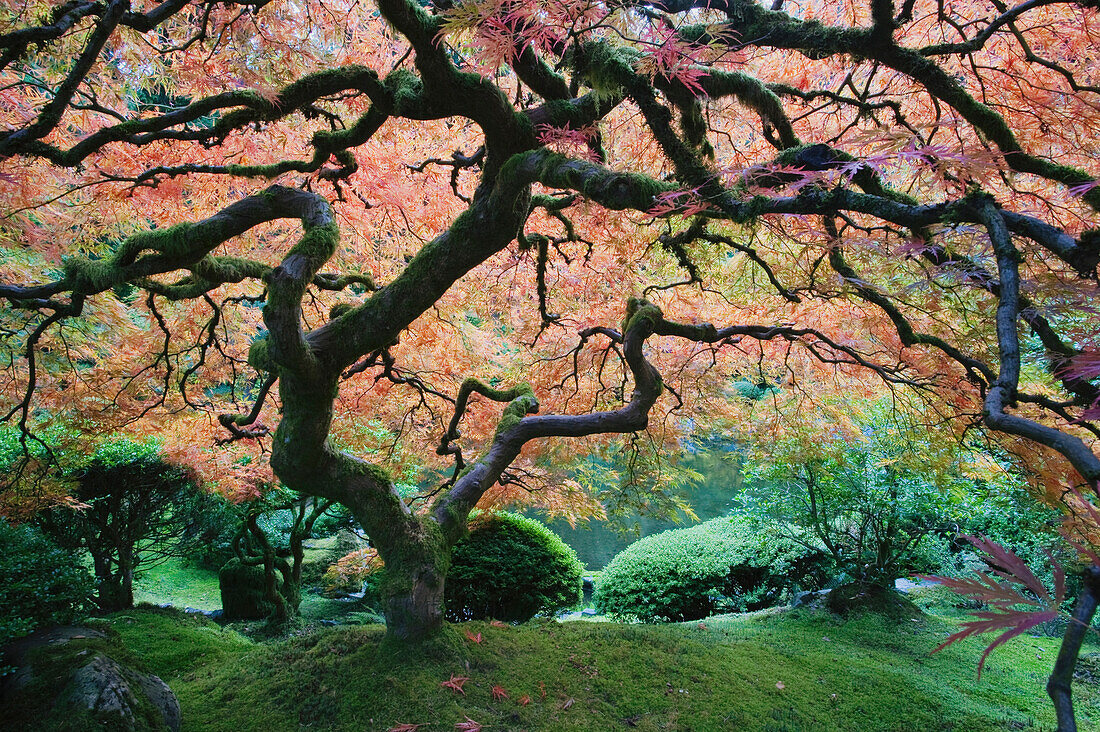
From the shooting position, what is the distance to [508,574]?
441 centimetres

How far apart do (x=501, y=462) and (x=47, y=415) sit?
10.7 feet

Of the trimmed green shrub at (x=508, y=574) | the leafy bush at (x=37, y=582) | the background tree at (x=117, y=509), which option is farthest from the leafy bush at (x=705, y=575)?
the leafy bush at (x=37, y=582)

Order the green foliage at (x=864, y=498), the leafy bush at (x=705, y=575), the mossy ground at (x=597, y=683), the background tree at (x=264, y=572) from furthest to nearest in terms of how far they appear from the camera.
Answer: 1. the leafy bush at (x=705, y=575)
2. the background tree at (x=264, y=572)
3. the green foliage at (x=864, y=498)
4. the mossy ground at (x=597, y=683)

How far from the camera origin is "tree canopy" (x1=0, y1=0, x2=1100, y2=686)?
1934 mm

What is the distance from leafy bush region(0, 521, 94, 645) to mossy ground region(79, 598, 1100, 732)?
564mm

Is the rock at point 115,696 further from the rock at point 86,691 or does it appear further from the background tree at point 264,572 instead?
the background tree at point 264,572

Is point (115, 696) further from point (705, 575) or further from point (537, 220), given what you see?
point (705, 575)

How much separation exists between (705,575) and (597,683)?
279 cm

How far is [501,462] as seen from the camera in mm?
3314

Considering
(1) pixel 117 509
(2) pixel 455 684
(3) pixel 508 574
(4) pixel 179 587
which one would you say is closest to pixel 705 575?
(3) pixel 508 574

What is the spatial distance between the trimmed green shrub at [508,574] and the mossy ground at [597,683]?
35.9 inches

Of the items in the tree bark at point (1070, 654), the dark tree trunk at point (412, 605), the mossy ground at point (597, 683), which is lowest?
the mossy ground at point (597, 683)

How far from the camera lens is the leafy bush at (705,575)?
5.32m

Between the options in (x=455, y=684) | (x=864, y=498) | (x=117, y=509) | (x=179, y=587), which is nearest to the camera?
(x=455, y=684)
